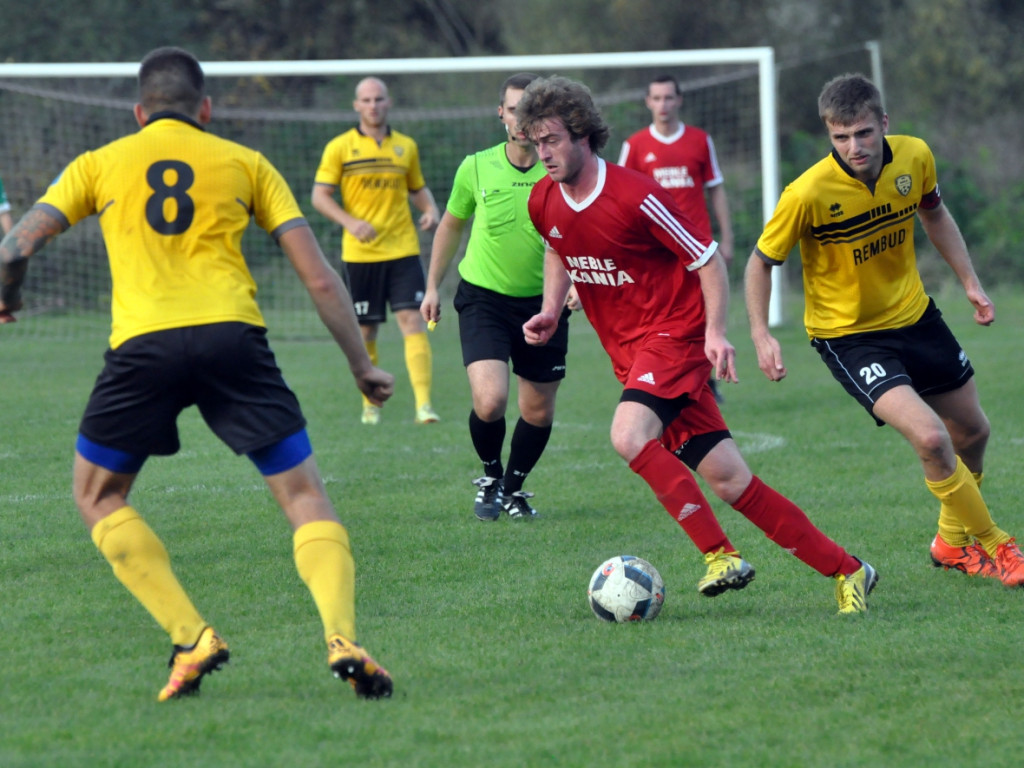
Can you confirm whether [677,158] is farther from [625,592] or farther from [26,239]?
[26,239]

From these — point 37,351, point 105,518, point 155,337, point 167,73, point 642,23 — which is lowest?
point 37,351

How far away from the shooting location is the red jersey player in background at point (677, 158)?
35.4ft

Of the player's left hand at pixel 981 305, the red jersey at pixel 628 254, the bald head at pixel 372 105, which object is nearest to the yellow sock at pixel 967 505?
the player's left hand at pixel 981 305

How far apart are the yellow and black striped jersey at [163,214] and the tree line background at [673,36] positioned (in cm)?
2096

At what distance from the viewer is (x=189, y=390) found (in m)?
3.85

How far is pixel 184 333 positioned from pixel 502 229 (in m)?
3.24

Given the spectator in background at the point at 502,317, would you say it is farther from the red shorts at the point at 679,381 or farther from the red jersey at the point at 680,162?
the red jersey at the point at 680,162

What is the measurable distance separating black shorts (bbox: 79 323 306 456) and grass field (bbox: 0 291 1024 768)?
28.9 inches

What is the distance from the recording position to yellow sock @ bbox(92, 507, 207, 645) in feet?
12.8

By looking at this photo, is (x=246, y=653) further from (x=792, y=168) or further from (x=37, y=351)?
(x=792, y=168)

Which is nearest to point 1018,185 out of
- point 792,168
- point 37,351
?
point 792,168

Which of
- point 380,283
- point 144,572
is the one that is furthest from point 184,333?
point 380,283

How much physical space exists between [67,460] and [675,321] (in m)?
4.66

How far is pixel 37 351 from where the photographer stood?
15.1m
